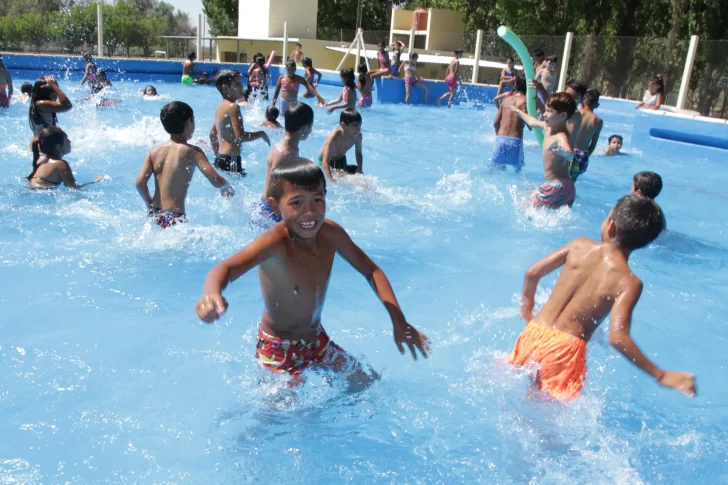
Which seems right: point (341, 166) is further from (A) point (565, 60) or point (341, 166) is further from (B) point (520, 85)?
(A) point (565, 60)

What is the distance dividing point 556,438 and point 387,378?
3.56 feet

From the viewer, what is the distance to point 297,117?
17.3 feet

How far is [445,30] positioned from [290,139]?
2451 centimetres

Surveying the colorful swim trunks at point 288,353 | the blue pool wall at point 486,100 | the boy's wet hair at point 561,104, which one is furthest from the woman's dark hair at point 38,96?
the blue pool wall at point 486,100

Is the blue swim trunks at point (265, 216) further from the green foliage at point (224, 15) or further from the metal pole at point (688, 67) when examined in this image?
the green foliage at point (224, 15)

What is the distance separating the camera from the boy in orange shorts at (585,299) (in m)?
2.93

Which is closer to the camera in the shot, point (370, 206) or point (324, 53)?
point (370, 206)

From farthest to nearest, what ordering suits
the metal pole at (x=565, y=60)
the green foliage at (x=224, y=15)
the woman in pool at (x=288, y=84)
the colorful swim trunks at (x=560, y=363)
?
the green foliage at (x=224, y=15) < the metal pole at (x=565, y=60) < the woman in pool at (x=288, y=84) < the colorful swim trunks at (x=560, y=363)

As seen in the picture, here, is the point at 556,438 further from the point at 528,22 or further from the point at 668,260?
the point at 528,22

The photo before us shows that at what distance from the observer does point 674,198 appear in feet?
29.0

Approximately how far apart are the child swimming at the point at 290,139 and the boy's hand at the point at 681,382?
131 inches

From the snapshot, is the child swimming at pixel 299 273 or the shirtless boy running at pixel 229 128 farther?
the shirtless boy running at pixel 229 128

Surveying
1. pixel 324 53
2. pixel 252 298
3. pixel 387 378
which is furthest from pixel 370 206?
pixel 324 53

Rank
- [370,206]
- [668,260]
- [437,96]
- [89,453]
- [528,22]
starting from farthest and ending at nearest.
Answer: [528,22]
[437,96]
[370,206]
[668,260]
[89,453]
